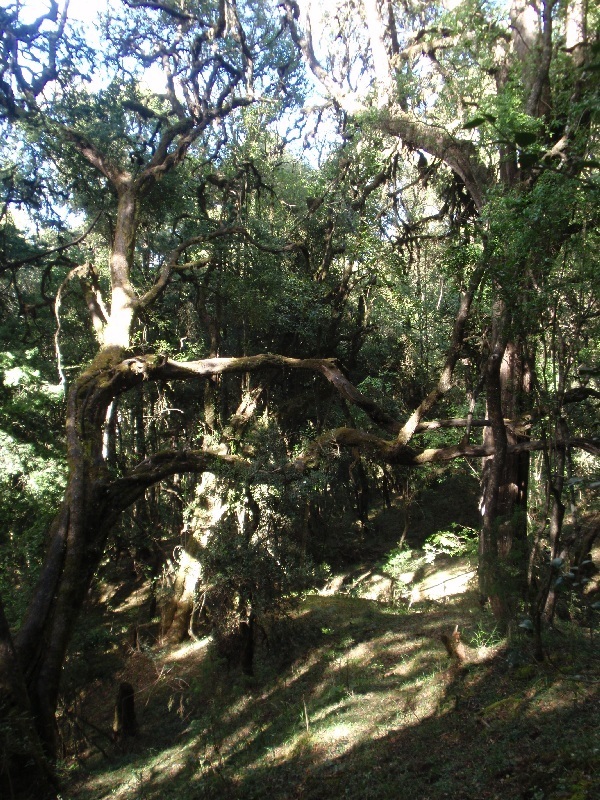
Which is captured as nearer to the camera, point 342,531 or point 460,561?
point 460,561

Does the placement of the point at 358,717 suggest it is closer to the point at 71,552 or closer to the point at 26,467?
the point at 71,552

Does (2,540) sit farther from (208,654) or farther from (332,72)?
(332,72)

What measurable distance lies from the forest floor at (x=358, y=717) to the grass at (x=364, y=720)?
20 mm

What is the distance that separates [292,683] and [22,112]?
11065 millimetres

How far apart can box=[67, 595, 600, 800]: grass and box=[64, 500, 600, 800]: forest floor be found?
0.8 inches

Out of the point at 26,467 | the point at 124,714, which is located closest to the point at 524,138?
the point at 26,467

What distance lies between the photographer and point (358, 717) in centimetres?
682

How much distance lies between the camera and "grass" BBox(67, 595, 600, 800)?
4.72 metres

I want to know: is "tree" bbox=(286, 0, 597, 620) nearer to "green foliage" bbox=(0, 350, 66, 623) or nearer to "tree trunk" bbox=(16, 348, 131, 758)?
"tree trunk" bbox=(16, 348, 131, 758)

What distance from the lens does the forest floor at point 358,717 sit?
15.6 ft

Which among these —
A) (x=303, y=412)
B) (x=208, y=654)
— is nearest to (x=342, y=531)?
(x=303, y=412)

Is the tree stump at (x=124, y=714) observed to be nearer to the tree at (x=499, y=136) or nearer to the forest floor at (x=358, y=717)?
the forest floor at (x=358, y=717)

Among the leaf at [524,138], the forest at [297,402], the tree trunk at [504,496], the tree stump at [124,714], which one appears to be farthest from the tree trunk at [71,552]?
the leaf at [524,138]

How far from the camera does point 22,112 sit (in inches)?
432
